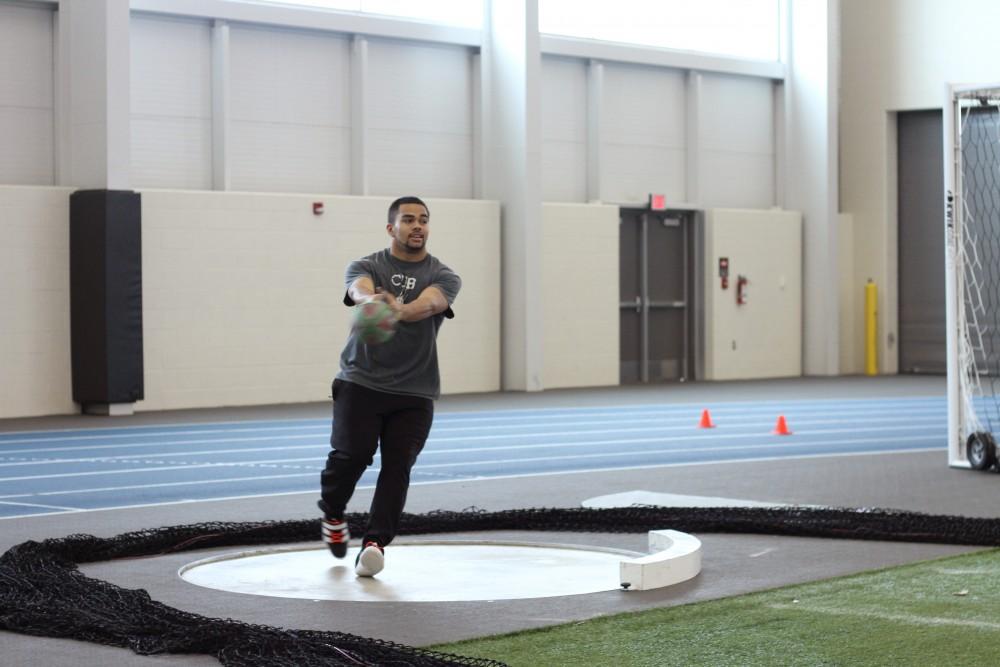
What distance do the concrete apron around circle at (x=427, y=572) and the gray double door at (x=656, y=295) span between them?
796 inches

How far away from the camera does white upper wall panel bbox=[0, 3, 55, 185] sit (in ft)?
70.3

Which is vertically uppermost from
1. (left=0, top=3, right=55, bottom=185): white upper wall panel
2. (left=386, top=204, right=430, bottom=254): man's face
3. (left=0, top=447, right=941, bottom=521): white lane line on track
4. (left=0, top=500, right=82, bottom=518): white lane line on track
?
(left=0, top=3, right=55, bottom=185): white upper wall panel

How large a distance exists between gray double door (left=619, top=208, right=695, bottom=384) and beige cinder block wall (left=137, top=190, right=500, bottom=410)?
4381 millimetres

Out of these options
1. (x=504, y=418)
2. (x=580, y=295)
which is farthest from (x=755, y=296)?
(x=504, y=418)

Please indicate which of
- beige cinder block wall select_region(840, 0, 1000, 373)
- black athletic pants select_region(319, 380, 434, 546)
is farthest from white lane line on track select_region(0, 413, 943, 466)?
beige cinder block wall select_region(840, 0, 1000, 373)

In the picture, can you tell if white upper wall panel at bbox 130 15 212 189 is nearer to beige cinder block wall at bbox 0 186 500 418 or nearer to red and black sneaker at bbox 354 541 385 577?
beige cinder block wall at bbox 0 186 500 418

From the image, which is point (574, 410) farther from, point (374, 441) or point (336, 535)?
point (374, 441)

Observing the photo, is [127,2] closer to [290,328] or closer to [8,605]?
[290,328]

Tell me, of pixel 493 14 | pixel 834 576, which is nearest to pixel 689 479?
pixel 834 576

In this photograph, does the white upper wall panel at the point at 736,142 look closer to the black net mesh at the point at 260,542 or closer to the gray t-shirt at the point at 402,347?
the black net mesh at the point at 260,542

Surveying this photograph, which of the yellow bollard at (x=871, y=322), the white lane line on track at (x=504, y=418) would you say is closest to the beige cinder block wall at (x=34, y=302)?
the white lane line on track at (x=504, y=418)

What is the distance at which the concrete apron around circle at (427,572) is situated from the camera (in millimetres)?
7852

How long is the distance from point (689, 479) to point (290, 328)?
11667mm

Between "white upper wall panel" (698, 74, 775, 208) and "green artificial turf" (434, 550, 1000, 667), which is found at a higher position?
"white upper wall panel" (698, 74, 775, 208)
